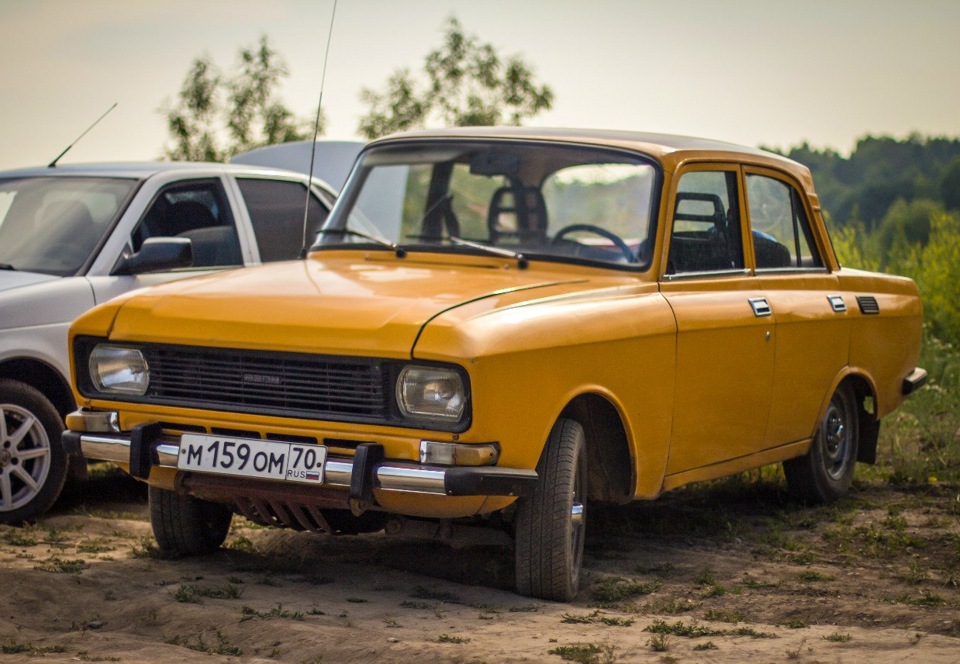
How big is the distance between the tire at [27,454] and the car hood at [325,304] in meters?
1.64

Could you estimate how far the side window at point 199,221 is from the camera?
7656 millimetres

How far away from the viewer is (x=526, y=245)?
6098 mm

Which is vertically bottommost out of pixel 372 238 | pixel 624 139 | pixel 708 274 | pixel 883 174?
pixel 708 274

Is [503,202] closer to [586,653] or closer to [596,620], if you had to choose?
[596,620]

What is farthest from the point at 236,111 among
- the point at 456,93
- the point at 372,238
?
the point at 372,238

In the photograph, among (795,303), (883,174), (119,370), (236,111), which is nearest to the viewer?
(119,370)

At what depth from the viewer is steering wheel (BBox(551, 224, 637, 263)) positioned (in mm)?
5969

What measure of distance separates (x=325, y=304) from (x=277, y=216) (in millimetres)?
3481

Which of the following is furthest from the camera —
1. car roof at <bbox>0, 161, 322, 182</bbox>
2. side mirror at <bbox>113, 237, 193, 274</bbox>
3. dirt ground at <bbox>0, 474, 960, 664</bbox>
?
car roof at <bbox>0, 161, 322, 182</bbox>

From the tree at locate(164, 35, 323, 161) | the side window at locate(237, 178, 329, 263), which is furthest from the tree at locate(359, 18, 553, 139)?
the side window at locate(237, 178, 329, 263)

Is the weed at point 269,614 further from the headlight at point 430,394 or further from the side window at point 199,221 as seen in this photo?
the side window at point 199,221

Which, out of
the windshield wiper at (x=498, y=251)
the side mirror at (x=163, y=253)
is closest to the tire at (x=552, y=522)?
the windshield wiper at (x=498, y=251)

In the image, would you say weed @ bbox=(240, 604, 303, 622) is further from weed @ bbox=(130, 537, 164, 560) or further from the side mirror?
the side mirror

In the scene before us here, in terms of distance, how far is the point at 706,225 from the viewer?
6434mm
